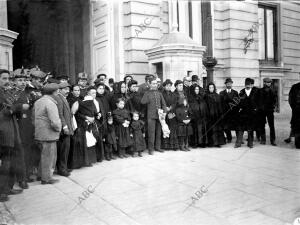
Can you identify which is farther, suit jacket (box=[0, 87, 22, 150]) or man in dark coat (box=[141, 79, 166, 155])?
man in dark coat (box=[141, 79, 166, 155])

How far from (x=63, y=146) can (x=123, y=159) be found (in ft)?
4.99

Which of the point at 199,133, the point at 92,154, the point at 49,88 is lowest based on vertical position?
the point at 92,154

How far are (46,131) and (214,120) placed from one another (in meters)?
4.58

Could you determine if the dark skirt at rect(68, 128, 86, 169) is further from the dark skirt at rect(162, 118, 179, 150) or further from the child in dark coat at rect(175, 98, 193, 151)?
the child in dark coat at rect(175, 98, 193, 151)

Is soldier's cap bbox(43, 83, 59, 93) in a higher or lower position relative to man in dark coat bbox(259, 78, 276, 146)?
higher

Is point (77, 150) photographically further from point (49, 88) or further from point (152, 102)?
point (152, 102)

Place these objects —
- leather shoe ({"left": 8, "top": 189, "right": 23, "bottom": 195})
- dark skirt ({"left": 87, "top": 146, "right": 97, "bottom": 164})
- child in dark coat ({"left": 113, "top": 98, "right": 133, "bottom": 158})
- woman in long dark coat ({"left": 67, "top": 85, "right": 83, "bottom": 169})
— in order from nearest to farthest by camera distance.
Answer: leather shoe ({"left": 8, "top": 189, "right": 23, "bottom": 195}) → woman in long dark coat ({"left": 67, "top": 85, "right": 83, "bottom": 169}) → dark skirt ({"left": 87, "top": 146, "right": 97, "bottom": 164}) → child in dark coat ({"left": 113, "top": 98, "right": 133, "bottom": 158})

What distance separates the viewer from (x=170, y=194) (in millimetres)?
4895

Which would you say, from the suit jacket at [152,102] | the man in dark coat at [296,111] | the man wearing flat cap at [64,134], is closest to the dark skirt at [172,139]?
the suit jacket at [152,102]

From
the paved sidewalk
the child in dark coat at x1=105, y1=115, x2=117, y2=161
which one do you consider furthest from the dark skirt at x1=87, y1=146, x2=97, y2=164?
the child in dark coat at x1=105, y1=115, x2=117, y2=161

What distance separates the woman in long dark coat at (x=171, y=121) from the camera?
823 cm

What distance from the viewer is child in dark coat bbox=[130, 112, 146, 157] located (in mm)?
7629

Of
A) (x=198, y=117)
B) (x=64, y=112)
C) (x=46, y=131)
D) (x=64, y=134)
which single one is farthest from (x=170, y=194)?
(x=198, y=117)

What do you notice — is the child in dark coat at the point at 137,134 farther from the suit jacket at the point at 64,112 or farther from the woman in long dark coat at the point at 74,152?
the suit jacket at the point at 64,112
